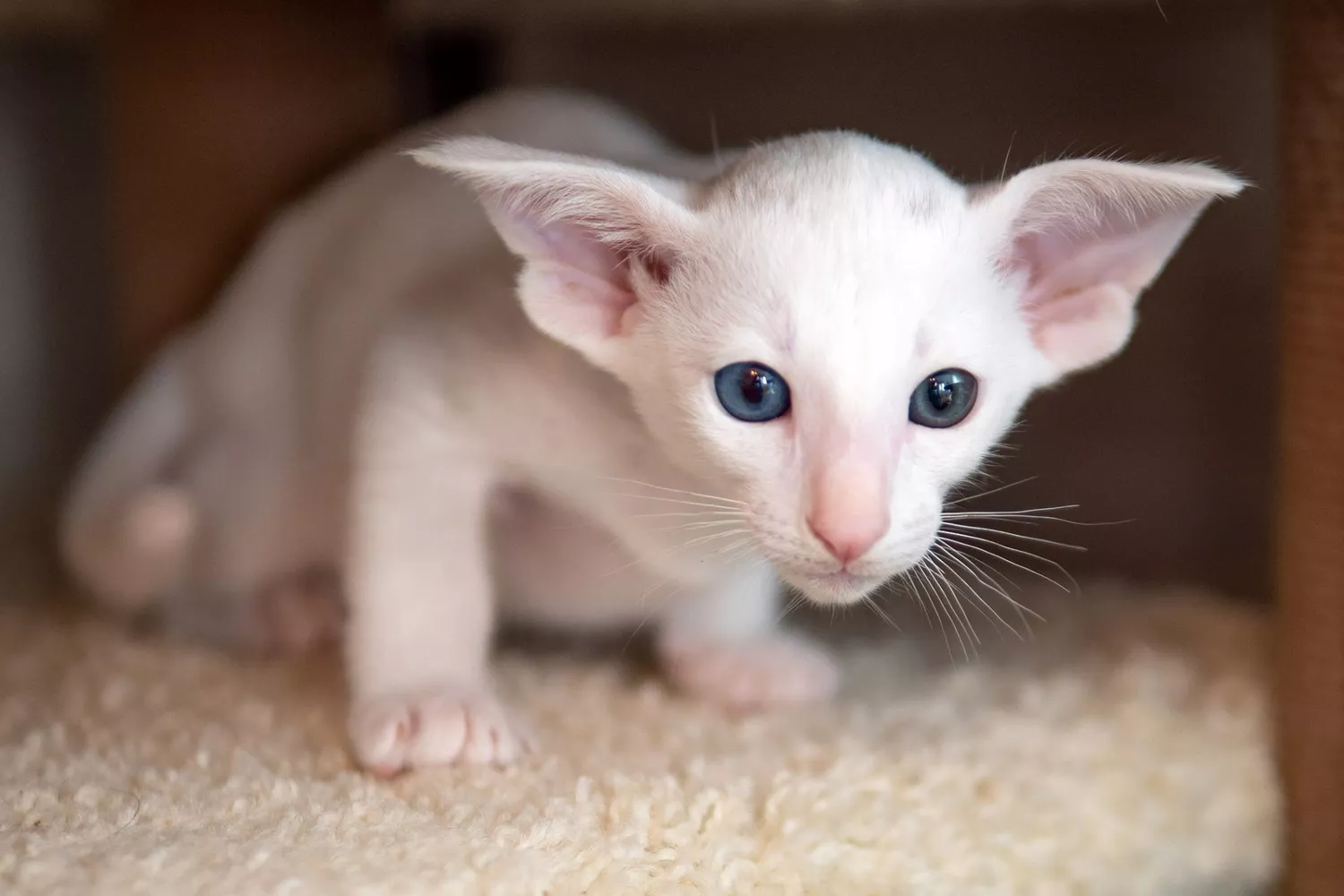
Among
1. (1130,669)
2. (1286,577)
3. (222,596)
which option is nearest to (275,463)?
(222,596)

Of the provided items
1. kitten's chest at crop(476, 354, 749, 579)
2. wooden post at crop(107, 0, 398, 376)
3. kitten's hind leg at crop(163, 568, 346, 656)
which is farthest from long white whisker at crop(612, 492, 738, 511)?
wooden post at crop(107, 0, 398, 376)

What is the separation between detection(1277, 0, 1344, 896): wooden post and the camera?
113 cm

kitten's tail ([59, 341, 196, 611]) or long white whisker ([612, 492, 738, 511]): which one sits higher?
long white whisker ([612, 492, 738, 511])

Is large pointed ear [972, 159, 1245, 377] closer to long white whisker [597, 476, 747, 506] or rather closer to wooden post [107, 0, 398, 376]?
long white whisker [597, 476, 747, 506]

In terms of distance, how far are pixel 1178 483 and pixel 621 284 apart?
4.20ft

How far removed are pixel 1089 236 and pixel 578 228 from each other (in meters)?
0.41

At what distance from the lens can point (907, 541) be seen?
0.91 m

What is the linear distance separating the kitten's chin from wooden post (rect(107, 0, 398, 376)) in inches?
38.6

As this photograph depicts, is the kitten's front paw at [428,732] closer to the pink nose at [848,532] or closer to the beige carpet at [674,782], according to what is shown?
the beige carpet at [674,782]

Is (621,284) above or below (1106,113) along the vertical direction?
below

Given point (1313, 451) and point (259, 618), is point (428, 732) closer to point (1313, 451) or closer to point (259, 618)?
point (259, 618)

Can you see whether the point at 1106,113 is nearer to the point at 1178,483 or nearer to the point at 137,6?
the point at 1178,483

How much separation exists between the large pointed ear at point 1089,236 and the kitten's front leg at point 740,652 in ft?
1.24

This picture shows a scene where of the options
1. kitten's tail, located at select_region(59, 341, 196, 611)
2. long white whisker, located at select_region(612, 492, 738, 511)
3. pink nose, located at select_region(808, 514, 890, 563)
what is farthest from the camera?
kitten's tail, located at select_region(59, 341, 196, 611)
